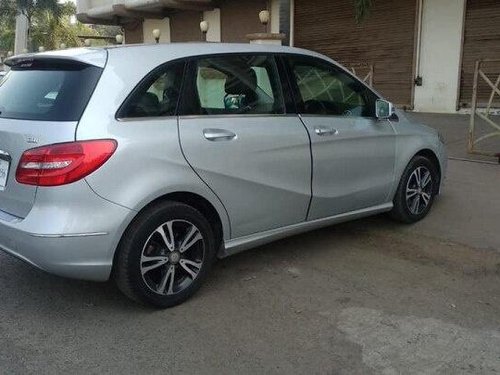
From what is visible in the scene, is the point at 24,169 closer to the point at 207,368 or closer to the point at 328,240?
the point at 207,368

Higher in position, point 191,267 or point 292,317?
point 191,267

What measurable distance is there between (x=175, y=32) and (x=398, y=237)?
2010cm

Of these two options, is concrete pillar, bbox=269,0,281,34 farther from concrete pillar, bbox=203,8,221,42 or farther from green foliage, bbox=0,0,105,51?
green foliage, bbox=0,0,105,51

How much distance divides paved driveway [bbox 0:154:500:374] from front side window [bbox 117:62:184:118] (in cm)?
126

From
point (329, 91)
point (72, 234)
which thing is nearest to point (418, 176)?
point (329, 91)

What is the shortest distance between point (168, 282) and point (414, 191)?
269cm

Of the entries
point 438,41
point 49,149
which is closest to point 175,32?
point 438,41

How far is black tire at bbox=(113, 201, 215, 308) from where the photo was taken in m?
3.54

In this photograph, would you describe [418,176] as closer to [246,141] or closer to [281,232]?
[281,232]

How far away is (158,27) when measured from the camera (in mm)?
24781

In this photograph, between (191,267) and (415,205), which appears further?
(415,205)

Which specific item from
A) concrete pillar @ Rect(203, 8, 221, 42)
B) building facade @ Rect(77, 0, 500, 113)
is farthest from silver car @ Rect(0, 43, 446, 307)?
concrete pillar @ Rect(203, 8, 221, 42)

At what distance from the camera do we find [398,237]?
17.1 feet

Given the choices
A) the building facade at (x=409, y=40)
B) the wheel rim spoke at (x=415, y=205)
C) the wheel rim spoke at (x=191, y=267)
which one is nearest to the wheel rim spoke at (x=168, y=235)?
the wheel rim spoke at (x=191, y=267)
